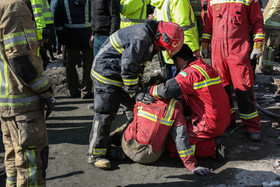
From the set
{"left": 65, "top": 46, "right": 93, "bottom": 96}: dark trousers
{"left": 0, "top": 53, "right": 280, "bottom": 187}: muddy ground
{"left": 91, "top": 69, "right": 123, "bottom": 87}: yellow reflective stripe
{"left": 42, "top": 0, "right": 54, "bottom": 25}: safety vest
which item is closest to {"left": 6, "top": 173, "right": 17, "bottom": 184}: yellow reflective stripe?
{"left": 0, "top": 53, "right": 280, "bottom": 187}: muddy ground

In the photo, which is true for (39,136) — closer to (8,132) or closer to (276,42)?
(8,132)

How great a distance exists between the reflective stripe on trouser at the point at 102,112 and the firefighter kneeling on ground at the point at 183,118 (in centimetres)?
28

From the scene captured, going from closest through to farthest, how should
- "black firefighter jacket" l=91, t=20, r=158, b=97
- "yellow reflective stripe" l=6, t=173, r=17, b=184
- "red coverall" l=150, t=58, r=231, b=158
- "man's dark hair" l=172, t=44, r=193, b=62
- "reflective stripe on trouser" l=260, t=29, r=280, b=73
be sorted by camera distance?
"yellow reflective stripe" l=6, t=173, r=17, b=184, "black firefighter jacket" l=91, t=20, r=158, b=97, "red coverall" l=150, t=58, r=231, b=158, "man's dark hair" l=172, t=44, r=193, b=62, "reflective stripe on trouser" l=260, t=29, r=280, b=73

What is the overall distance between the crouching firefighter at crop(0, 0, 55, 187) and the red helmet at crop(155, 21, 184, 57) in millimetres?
1393

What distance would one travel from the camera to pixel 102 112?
145 inches

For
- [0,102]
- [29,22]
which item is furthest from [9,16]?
[0,102]

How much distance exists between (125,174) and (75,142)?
1.21 metres

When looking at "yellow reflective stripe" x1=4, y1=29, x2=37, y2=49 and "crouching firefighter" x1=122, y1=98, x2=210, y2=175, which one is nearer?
"yellow reflective stripe" x1=4, y1=29, x2=37, y2=49

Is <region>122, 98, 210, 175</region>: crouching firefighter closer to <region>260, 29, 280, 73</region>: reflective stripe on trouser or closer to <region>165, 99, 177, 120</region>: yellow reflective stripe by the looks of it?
<region>165, 99, 177, 120</region>: yellow reflective stripe

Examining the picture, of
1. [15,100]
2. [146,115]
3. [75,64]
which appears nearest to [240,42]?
[146,115]

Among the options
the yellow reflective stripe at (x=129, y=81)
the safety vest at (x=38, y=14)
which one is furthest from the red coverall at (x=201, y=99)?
the safety vest at (x=38, y=14)

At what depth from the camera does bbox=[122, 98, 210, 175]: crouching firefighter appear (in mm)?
3545

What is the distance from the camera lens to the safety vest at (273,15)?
710 cm

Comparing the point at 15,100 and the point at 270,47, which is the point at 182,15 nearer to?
the point at 15,100
